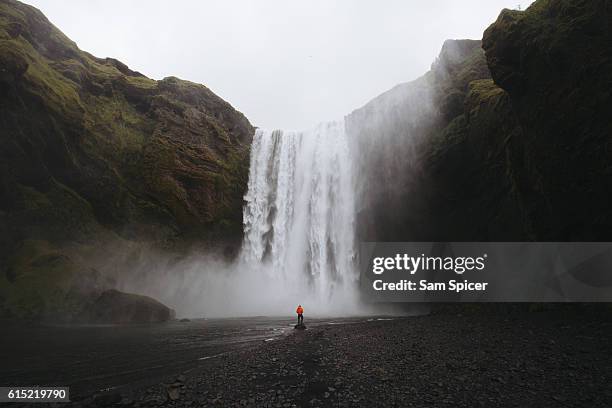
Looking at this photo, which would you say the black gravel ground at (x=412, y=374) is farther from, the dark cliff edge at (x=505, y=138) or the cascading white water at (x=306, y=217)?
the cascading white water at (x=306, y=217)

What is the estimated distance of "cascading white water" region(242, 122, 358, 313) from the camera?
3936cm

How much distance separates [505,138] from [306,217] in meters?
24.3

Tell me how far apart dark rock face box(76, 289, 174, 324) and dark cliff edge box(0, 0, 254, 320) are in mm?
430

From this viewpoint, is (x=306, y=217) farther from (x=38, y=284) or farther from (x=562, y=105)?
(x=562, y=105)

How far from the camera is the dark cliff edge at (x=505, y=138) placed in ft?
53.7

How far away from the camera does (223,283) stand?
41.0 m

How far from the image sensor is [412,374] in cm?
957

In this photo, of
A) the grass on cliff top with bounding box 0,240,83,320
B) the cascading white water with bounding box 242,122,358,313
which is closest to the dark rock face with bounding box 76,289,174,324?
the grass on cliff top with bounding box 0,240,83,320

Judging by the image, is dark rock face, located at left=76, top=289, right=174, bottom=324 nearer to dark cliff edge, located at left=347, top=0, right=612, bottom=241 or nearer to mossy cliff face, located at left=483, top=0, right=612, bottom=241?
dark cliff edge, located at left=347, top=0, right=612, bottom=241

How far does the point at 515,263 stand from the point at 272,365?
67.9 ft

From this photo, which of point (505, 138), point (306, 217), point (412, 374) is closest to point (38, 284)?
point (306, 217)

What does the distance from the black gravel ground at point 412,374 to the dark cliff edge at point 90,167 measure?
2022 centimetres

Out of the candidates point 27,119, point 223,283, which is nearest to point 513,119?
point 223,283

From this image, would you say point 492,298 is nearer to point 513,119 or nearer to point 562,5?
point 513,119
